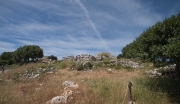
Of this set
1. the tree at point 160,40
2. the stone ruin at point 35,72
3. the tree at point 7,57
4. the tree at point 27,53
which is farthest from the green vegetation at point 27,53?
the tree at point 160,40

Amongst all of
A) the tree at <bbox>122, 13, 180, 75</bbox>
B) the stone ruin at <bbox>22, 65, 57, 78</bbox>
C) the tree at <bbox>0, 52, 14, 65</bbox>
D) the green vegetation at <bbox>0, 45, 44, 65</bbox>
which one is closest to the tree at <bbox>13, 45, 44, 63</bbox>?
the green vegetation at <bbox>0, 45, 44, 65</bbox>

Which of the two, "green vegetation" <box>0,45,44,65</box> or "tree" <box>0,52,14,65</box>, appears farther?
"tree" <box>0,52,14,65</box>

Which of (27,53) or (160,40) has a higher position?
(27,53)

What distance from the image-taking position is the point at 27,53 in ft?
148

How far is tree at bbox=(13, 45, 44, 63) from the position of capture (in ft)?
148

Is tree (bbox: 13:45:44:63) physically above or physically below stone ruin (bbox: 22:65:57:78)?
above

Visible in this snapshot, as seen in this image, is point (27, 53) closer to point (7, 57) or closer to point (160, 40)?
point (7, 57)

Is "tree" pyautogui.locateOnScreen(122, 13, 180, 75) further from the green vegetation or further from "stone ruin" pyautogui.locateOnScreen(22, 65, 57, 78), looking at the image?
the green vegetation

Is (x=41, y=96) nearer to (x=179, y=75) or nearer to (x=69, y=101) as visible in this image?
(x=69, y=101)

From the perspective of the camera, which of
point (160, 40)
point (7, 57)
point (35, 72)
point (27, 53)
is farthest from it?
point (7, 57)

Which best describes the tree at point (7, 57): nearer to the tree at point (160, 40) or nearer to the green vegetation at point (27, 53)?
the green vegetation at point (27, 53)

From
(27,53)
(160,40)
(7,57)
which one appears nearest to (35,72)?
(160,40)

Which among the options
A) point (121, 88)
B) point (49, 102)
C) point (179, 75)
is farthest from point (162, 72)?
point (49, 102)

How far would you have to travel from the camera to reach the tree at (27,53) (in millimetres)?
45094
